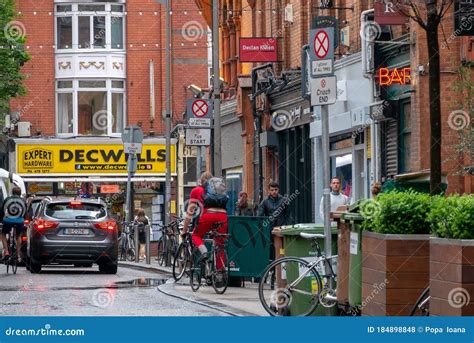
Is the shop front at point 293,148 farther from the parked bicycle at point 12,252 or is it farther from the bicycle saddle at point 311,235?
the bicycle saddle at point 311,235

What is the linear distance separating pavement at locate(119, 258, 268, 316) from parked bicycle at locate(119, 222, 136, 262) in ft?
50.8

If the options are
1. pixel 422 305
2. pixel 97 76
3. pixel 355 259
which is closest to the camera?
pixel 422 305

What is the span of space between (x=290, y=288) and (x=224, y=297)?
4457 mm

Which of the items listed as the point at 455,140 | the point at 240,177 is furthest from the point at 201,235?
the point at 240,177

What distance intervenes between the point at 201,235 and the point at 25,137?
35073 millimetres

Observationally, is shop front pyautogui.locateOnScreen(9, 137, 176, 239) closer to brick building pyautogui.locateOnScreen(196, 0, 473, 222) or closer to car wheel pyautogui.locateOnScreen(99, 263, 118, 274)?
brick building pyautogui.locateOnScreen(196, 0, 473, 222)

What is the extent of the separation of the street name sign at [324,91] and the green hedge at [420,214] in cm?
166

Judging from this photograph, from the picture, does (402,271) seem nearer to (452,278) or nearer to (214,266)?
(452,278)

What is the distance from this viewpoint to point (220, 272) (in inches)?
827

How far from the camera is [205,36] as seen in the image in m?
56.3

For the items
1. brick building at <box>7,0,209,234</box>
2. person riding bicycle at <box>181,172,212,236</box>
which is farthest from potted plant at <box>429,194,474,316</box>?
brick building at <box>7,0,209,234</box>

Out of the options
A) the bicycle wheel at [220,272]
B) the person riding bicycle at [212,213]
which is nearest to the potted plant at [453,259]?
the bicycle wheel at [220,272]

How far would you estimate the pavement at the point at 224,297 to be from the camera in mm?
17688

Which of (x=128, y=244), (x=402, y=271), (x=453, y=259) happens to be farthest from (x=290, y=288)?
(x=128, y=244)
